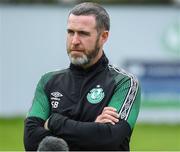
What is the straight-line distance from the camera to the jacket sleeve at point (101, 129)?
5.27 meters

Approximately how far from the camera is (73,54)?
17.4 ft

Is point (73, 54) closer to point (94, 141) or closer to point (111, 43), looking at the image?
point (94, 141)

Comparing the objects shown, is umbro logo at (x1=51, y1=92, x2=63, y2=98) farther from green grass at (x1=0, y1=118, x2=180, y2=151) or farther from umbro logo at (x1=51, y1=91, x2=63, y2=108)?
green grass at (x1=0, y1=118, x2=180, y2=151)

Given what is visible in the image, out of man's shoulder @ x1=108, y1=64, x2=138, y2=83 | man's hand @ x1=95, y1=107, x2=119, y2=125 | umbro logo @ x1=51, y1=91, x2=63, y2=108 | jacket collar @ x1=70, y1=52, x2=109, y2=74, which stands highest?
jacket collar @ x1=70, y1=52, x2=109, y2=74

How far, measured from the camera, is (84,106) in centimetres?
530

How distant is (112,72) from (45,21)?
14.0 m

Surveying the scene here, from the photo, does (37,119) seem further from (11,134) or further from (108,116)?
(11,134)

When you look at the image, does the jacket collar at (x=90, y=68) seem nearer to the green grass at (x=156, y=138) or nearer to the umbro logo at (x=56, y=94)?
the umbro logo at (x=56, y=94)

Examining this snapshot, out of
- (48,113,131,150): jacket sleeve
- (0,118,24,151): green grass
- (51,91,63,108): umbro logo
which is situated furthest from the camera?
(0,118,24,151): green grass

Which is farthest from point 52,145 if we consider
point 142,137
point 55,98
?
point 142,137

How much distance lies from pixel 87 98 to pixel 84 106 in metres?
0.06

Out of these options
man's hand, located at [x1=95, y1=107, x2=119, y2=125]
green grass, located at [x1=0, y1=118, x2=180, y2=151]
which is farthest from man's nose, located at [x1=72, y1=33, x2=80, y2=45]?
green grass, located at [x1=0, y1=118, x2=180, y2=151]

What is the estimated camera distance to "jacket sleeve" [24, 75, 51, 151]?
535cm

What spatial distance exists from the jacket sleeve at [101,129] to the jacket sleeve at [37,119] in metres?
0.09
